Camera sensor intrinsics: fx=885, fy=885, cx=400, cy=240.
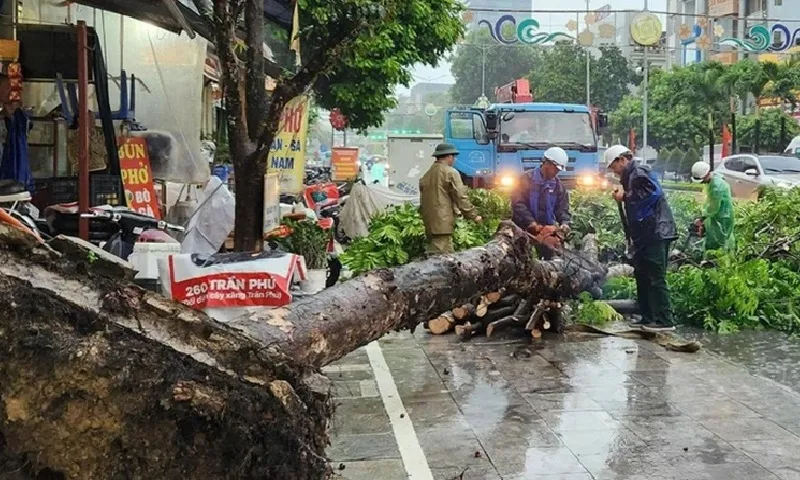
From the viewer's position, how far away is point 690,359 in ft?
25.0

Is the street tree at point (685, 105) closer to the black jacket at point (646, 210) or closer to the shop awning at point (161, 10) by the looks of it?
the black jacket at point (646, 210)

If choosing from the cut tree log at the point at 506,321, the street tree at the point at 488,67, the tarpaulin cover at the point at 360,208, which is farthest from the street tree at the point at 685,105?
the cut tree log at the point at 506,321

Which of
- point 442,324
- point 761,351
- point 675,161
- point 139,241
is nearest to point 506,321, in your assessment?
point 442,324

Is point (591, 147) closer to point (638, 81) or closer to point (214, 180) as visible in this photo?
point (214, 180)

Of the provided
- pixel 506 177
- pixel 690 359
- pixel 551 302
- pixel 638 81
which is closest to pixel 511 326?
pixel 551 302

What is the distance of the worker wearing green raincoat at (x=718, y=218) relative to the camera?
11.4 meters

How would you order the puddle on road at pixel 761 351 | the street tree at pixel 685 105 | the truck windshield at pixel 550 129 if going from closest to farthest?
1. the puddle on road at pixel 761 351
2. the truck windshield at pixel 550 129
3. the street tree at pixel 685 105

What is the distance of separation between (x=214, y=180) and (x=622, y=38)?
7175cm

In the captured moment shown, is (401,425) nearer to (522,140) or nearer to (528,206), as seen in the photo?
(528,206)

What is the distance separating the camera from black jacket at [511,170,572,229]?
375 inches

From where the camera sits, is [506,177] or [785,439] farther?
[506,177]

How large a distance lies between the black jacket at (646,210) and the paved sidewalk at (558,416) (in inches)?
54.1

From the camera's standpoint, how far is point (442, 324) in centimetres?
871

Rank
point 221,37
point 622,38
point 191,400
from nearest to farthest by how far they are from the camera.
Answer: point 191,400 → point 221,37 → point 622,38
